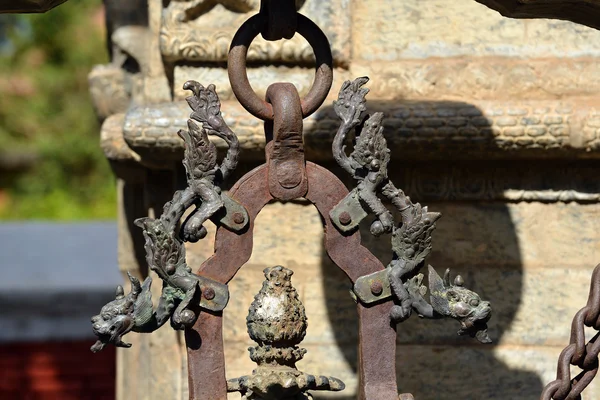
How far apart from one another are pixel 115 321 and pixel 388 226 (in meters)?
0.42

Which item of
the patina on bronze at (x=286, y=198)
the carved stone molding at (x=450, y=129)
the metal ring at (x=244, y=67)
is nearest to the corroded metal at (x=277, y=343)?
the patina on bronze at (x=286, y=198)

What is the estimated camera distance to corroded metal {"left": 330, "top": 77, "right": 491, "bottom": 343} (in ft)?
5.20

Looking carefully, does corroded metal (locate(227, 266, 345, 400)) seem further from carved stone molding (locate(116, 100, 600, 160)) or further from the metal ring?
carved stone molding (locate(116, 100, 600, 160))

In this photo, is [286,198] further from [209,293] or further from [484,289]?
[484,289]

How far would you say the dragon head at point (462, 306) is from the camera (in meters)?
1.57

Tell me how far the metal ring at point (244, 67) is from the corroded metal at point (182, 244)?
5 cm

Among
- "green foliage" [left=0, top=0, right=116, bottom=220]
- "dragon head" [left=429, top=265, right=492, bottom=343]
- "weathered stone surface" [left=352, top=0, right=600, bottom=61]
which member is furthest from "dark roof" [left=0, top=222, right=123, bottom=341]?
"dragon head" [left=429, top=265, right=492, bottom=343]

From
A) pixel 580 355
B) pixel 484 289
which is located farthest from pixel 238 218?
pixel 484 289

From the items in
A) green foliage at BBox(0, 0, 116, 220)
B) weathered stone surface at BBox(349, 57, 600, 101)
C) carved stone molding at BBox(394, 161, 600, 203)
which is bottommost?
carved stone molding at BBox(394, 161, 600, 203)

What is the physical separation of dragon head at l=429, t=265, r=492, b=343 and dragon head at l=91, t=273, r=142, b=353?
436mm

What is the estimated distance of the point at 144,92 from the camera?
2494 millimetres

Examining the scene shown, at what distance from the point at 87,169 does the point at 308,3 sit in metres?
9.67

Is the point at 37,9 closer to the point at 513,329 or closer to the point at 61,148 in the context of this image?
the point at 513,329

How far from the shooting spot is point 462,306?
1566 mm
